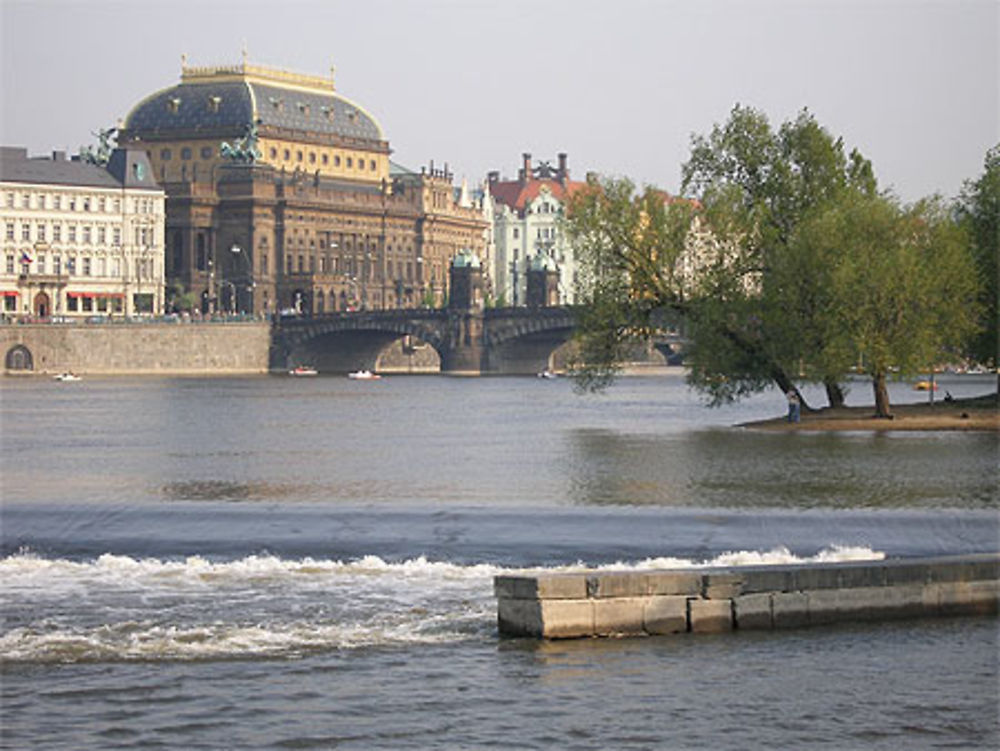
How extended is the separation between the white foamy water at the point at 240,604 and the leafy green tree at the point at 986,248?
152 feet

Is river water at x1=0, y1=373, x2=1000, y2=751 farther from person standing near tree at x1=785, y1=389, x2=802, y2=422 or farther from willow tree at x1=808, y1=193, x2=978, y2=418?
willow tree at x1=808, y1=193, x2=978, y2=418

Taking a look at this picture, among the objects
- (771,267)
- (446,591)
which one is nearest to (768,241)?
(771,267)

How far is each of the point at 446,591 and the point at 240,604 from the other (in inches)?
140

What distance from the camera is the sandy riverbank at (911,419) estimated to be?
81375 millimetres

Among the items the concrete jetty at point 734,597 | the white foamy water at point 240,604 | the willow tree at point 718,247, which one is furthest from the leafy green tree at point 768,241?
the concrete jetty at point 734,597

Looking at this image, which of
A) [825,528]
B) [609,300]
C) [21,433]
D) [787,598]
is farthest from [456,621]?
[21,433]

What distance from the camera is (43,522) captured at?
48125 millimetres

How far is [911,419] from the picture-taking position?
83562 mm

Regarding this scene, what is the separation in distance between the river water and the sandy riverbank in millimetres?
3092

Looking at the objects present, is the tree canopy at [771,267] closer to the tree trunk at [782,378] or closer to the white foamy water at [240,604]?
the tree trunk at [782,378]

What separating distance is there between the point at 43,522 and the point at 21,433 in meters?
45.7

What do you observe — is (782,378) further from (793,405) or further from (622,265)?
(622,265)

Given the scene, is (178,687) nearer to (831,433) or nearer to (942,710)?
(942,710)

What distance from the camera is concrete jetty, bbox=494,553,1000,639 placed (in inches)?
1169
